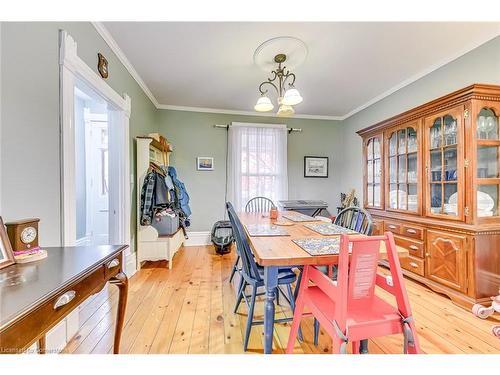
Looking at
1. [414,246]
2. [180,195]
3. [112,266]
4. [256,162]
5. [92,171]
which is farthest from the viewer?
[256,162]

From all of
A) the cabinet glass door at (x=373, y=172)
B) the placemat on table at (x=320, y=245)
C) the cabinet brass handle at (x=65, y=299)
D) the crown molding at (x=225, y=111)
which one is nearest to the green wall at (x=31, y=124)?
the cabinet brass handle at (x=65, y=299)

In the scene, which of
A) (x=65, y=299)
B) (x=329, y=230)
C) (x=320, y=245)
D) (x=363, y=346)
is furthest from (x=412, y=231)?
(x=65, y=299)

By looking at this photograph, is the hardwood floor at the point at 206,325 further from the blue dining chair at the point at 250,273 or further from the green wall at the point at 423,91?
the green wall at the point at 423,91

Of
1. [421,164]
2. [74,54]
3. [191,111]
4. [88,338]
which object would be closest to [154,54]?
[74,54]

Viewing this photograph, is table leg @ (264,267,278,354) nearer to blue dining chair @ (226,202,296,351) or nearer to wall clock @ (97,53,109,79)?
blue dining chair @ (226,202,296,351)

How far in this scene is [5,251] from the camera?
2.93 ft

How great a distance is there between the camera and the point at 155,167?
121 inches

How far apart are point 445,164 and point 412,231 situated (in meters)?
0.77

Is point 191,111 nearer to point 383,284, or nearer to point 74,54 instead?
point 74,54

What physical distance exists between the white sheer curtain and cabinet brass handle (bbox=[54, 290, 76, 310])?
3.32m

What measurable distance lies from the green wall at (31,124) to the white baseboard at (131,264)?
126 cm

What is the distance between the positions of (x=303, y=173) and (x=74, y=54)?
3.74m

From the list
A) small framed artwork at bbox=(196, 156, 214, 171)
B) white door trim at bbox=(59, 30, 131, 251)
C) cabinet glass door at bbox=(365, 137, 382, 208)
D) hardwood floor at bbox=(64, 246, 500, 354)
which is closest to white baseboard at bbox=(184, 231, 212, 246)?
small framed artwork at bbox=(196, 156, 214, 171)

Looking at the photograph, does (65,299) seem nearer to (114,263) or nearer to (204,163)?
(114,263)
